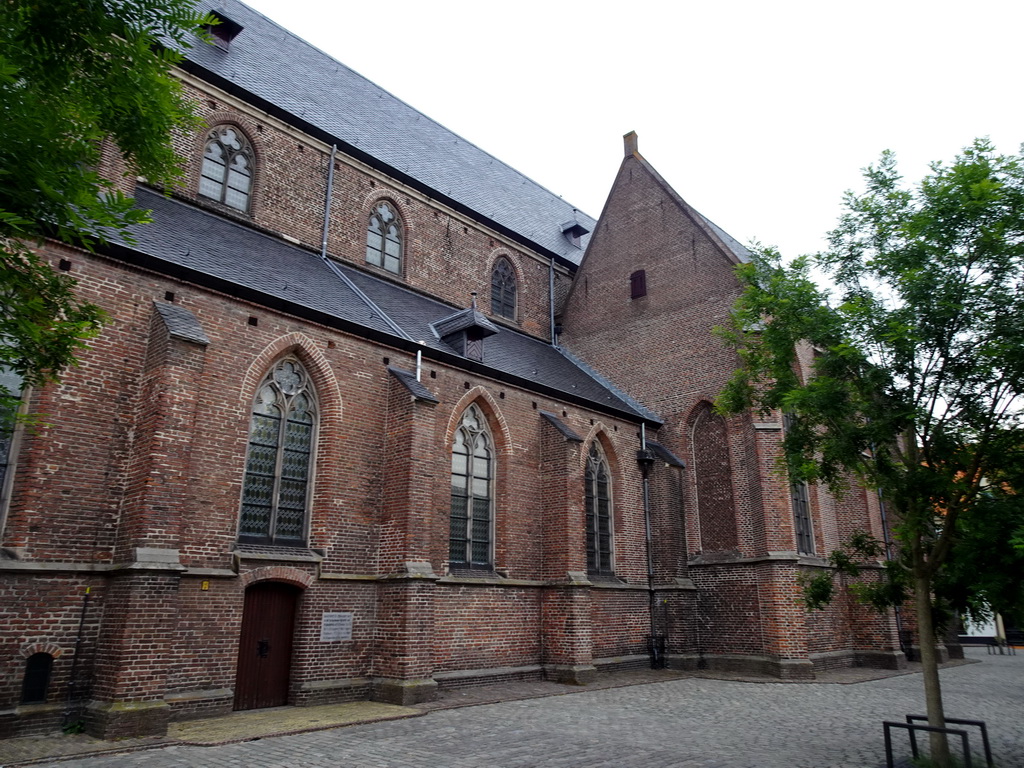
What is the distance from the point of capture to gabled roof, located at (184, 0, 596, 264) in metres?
16.7

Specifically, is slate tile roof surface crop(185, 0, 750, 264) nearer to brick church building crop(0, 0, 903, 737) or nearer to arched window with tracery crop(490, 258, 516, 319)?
Answer: brick church building crop(0, 0, 903, 737)

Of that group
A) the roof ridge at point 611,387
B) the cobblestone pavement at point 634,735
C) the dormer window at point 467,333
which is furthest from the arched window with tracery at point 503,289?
the cobblestone pavement at point 634,735

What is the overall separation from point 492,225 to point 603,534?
359 inches

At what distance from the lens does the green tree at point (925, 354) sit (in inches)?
303

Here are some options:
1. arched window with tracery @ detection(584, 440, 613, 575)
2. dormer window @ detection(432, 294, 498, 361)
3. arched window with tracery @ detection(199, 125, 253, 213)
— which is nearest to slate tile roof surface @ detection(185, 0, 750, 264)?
arched window with tracery @ detection(199, 125, 253, 213)

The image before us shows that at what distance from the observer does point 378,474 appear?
13.1 meters

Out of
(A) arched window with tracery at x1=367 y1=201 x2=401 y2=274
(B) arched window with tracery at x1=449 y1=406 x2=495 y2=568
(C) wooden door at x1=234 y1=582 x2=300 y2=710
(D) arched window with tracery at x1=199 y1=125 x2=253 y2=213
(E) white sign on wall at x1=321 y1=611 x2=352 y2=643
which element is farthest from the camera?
(A) arched window with tracery at x1=367 y1=201 x2=401 y2=274

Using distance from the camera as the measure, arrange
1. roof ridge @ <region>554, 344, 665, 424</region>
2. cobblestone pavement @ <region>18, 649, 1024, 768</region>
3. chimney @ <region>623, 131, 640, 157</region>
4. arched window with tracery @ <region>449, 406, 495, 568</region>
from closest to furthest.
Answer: cobblestone pavement @ <region>18, 649, 1024, 768</region>
arched window with tracery @ <region>449, 406, 495, 568</region>
roof ridge @ <region>554, 344, 665, 424</region>
chimney @ <region>623, 131, 640, 157</region>

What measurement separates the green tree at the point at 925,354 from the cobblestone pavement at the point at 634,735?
1.94m

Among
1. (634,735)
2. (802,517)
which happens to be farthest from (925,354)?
(802,517)

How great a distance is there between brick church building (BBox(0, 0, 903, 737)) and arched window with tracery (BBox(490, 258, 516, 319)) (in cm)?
9

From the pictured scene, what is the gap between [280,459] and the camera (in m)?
11.9

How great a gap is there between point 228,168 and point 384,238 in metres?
3.94

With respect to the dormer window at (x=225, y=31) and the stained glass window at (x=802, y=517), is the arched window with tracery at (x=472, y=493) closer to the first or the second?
the stained glass window at (x=802, y=517)
